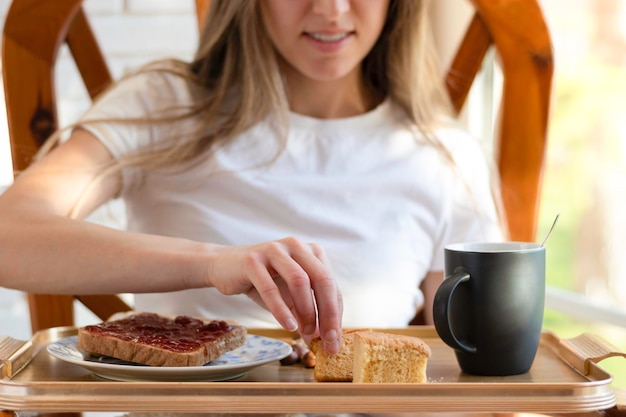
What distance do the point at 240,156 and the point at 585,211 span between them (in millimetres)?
1660

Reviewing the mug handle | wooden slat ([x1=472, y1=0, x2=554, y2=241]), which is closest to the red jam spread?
the mug handle

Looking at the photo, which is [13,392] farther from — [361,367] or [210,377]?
[361,367]

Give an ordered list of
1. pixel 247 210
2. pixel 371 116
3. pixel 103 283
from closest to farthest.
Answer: pixel 103 283
pixel 247 210
pixel 371 116

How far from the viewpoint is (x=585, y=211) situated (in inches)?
104

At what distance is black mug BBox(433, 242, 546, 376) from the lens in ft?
2.44

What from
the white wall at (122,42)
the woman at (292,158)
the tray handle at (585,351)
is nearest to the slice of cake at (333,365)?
the tray handle at (585,351)

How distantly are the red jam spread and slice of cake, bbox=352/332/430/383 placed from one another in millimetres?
144

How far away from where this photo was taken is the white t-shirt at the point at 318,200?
1.23m

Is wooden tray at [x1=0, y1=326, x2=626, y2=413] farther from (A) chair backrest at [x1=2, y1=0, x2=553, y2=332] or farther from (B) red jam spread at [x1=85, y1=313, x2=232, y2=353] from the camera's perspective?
(A) chair backrest at [x1=2, y1=0, x2=553, y2=332]

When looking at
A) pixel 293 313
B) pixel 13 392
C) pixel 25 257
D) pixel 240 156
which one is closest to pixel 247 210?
pixel 240 156

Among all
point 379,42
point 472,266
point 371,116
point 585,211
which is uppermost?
point 379,42

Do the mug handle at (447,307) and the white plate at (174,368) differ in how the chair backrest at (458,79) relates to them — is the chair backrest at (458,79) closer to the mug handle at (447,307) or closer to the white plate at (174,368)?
the white plate at (174,368)

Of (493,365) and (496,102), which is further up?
(496,102)

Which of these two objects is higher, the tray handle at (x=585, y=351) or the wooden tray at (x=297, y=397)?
the wooden tray at (x=297, y=397)
